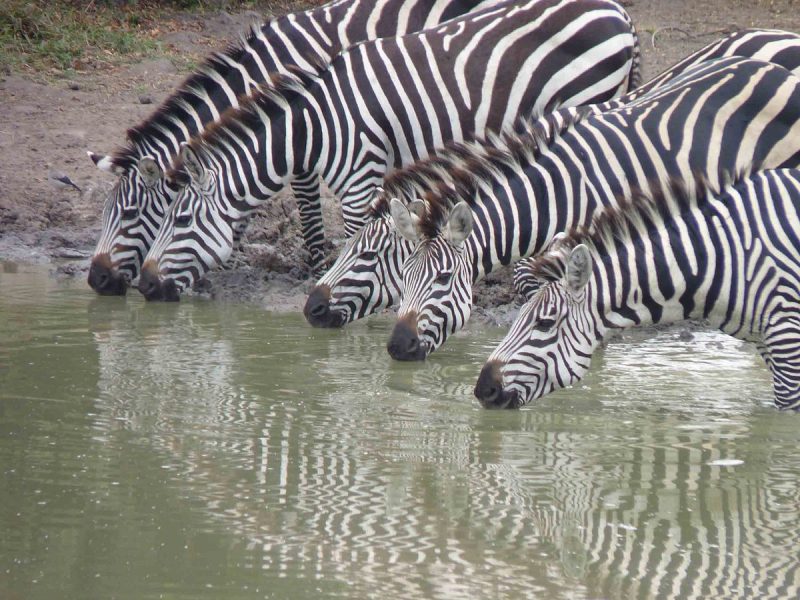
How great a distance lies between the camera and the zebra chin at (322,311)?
29.8 feet

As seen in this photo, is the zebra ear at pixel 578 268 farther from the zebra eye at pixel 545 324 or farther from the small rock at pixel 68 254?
the small rock at pixel 68 254

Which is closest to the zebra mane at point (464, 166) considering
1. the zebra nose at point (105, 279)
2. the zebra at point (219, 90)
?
the zebra at point (219, 90)

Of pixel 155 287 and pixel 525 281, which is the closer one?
pixel 525 281

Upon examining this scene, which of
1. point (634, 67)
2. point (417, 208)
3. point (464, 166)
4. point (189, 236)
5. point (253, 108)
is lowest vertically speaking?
point (189, 236)

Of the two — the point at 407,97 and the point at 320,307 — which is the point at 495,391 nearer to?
the point at 320,307

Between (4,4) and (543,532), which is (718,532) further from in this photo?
(4,4)

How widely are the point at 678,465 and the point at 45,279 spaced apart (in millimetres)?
6583

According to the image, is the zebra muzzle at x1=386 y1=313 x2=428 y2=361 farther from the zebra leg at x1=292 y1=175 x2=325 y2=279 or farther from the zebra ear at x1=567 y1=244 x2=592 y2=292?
the zebra leg at x1=292 y1=175 x2=325 y2=279

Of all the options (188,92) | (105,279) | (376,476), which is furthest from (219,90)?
(376,476)

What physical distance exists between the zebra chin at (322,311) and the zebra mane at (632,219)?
7.93 feet

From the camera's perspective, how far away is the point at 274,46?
1097 centimetres

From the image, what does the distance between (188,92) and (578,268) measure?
209 inches

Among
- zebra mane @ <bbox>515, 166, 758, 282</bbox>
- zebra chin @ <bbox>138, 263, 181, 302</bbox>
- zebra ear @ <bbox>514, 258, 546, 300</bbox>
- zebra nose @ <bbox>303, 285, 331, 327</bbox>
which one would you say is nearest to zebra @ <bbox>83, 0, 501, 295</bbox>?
zebra chin @ <bbox>138, 263, 181, 302</bbox>

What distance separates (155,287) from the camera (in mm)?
10250
